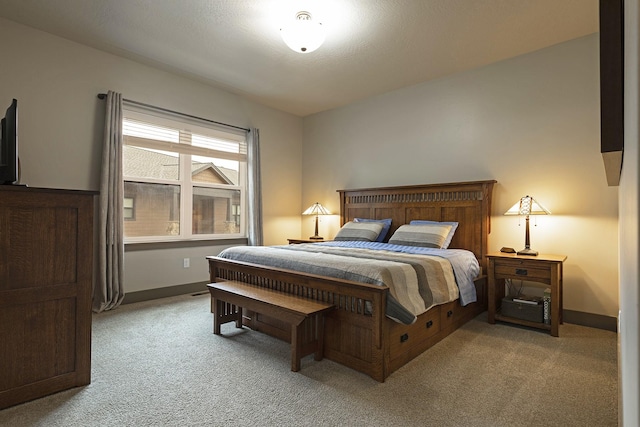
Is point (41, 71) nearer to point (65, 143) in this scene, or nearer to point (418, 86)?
point (65, 143)

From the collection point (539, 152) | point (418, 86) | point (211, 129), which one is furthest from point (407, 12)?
point (211, 129)

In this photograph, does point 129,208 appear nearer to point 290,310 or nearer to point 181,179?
point 181,179

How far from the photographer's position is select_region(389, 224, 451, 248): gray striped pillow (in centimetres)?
A: 366

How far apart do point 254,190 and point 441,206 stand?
8.50ft

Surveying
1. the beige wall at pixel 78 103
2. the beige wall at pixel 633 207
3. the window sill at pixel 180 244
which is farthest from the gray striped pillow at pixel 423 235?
the beige wall at pixel 633 207

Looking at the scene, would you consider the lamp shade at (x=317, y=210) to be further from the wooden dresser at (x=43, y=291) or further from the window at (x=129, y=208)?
the wooden dresser at (x=43, y=291)

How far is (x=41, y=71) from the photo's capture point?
3.35 meters

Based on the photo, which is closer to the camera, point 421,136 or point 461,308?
point 461,308

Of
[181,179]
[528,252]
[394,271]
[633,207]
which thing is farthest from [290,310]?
[181,179]

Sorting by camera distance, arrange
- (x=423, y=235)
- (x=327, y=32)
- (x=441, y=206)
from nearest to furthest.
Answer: (x=327, y=32) → (x=423, y=235) → (x=441, y=206)

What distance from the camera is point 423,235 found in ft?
12.3

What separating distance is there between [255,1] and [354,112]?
8.62 feet

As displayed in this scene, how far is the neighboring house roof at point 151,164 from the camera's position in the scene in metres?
3.99

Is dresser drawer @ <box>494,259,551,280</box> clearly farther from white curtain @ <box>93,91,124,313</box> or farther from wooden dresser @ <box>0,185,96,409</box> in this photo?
white curtain @ <box>93,91,124,313</box>
